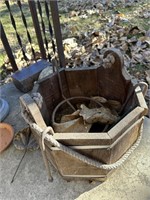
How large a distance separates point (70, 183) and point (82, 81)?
52 centimetres

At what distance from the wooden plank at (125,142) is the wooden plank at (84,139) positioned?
55 mm

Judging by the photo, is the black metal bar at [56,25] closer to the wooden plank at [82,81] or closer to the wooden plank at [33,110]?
the wooden plank at [82,81]

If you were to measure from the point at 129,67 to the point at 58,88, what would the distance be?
0.90 meters

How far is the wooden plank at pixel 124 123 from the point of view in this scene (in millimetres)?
807

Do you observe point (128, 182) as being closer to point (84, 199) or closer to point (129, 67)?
point (84, 199)

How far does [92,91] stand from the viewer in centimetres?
124

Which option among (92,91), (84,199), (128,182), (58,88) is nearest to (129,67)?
(92,91)

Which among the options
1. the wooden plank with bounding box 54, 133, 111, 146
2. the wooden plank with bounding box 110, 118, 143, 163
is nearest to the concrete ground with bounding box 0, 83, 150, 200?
the wooden plank with bounding box 110, 118, 143, 163

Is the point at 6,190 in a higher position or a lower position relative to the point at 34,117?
lower

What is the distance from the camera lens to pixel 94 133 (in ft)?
2.68

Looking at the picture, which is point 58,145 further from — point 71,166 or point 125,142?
point 125,142

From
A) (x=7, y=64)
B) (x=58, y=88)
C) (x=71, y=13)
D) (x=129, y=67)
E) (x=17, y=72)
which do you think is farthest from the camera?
(x=71, y=13)

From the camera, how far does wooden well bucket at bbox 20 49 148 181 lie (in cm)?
82

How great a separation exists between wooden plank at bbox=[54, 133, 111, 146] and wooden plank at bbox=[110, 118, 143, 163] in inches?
2.2
